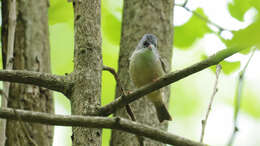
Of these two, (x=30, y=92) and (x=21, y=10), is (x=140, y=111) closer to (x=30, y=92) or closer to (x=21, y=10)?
(x=30, y=92)

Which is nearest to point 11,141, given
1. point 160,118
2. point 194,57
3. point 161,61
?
point 160,118

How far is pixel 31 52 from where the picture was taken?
14.3ft

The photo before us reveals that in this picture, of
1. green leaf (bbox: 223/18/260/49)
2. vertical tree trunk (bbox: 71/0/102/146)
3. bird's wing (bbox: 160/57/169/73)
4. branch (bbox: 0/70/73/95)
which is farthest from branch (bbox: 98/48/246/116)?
bird's wing (bbox: 160/57/169/73)

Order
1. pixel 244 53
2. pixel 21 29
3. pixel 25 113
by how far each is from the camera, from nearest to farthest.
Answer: pixel 25 113, pixel 244 53, pixel 21 29

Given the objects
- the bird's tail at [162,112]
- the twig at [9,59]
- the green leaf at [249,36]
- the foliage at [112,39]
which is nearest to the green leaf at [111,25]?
the foliage at [112,39]

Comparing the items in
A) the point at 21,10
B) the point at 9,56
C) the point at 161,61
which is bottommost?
the point at 9,56

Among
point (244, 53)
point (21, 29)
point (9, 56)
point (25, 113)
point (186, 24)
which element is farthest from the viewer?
point (186, 24)

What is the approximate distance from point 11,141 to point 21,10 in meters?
1.67

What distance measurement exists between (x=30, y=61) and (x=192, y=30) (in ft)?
7.11

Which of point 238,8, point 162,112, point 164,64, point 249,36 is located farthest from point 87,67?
point 164,64

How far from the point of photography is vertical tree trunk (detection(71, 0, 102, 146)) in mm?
2436

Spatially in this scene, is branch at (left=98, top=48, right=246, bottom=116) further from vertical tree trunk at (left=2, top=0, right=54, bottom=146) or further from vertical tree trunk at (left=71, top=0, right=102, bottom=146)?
vertical tree trunk at (left=2, top=0, right=54, bottom=146)

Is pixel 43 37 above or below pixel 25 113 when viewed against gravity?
above

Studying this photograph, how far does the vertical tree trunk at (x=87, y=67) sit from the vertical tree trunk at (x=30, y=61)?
1588 millimetres
